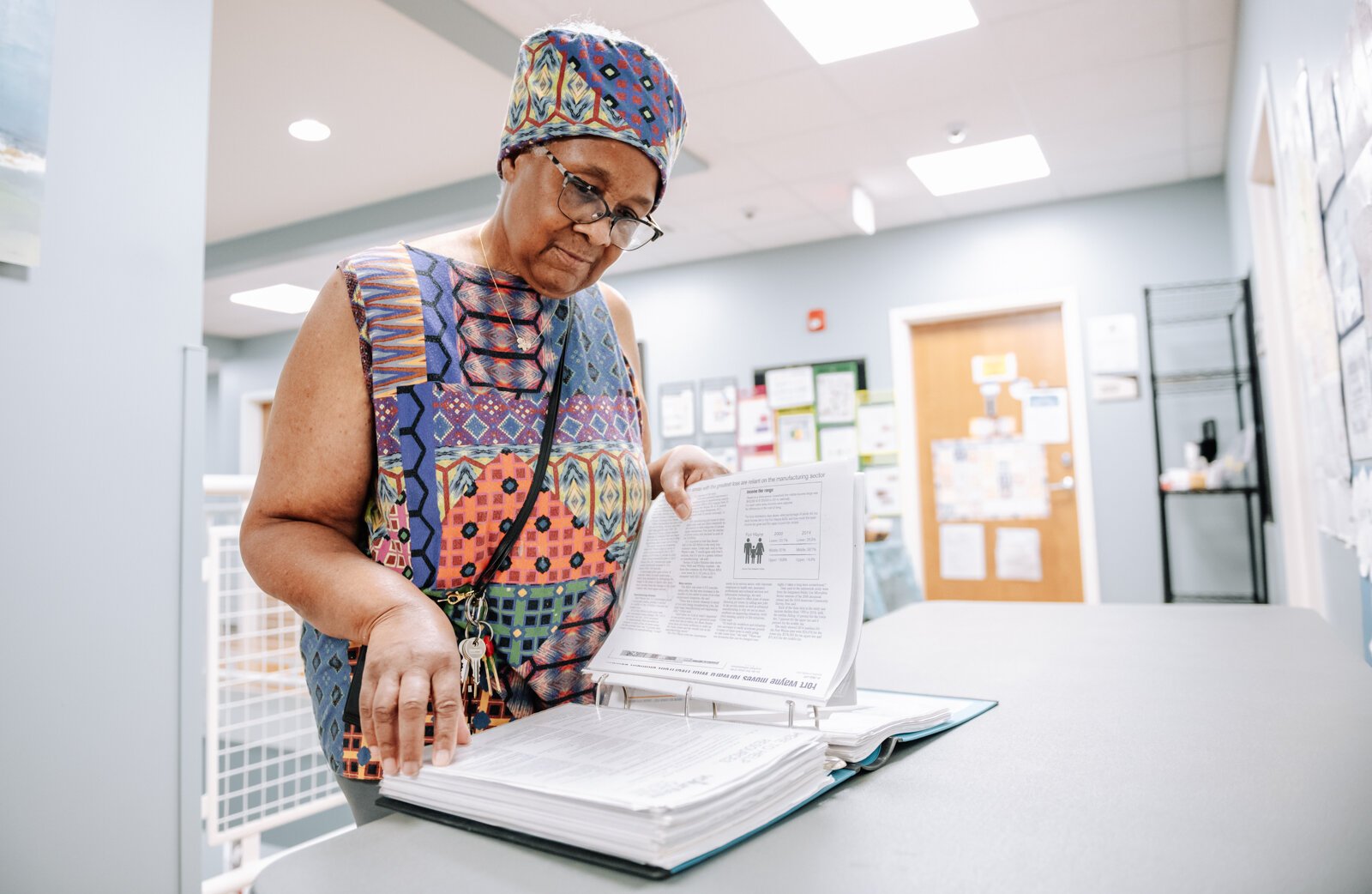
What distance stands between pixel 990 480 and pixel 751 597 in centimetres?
419

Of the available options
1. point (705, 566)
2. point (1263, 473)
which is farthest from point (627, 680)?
point (1263, 473)

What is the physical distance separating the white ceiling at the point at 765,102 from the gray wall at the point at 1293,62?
273 mm

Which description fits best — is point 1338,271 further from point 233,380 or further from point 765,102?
point 233,380

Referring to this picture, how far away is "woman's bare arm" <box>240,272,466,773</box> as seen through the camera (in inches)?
25.4

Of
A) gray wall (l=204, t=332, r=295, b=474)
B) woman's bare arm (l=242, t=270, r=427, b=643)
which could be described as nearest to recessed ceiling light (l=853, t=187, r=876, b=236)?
woman's bare arm (l=242, t=270, r=427, b=643)

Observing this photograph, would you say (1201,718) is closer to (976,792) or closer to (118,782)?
(976,792)

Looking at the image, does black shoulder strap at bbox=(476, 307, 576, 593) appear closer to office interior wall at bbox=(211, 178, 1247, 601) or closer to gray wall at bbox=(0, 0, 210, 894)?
gray wall at bbox=(0, 0, 210, 894)

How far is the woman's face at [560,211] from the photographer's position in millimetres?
778

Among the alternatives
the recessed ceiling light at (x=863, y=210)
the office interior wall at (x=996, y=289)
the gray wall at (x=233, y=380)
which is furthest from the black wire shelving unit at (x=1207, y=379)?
the gray wall at (x=233, y=380)

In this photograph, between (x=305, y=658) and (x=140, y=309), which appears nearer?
(x=305, y=658)

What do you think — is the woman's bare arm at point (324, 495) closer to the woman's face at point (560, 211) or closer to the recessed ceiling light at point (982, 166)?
the woman's face at point (560, 211)

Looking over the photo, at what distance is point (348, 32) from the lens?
2783 millimetres

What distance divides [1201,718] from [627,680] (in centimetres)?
51

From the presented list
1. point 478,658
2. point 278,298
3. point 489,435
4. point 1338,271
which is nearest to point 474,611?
point 478,658
